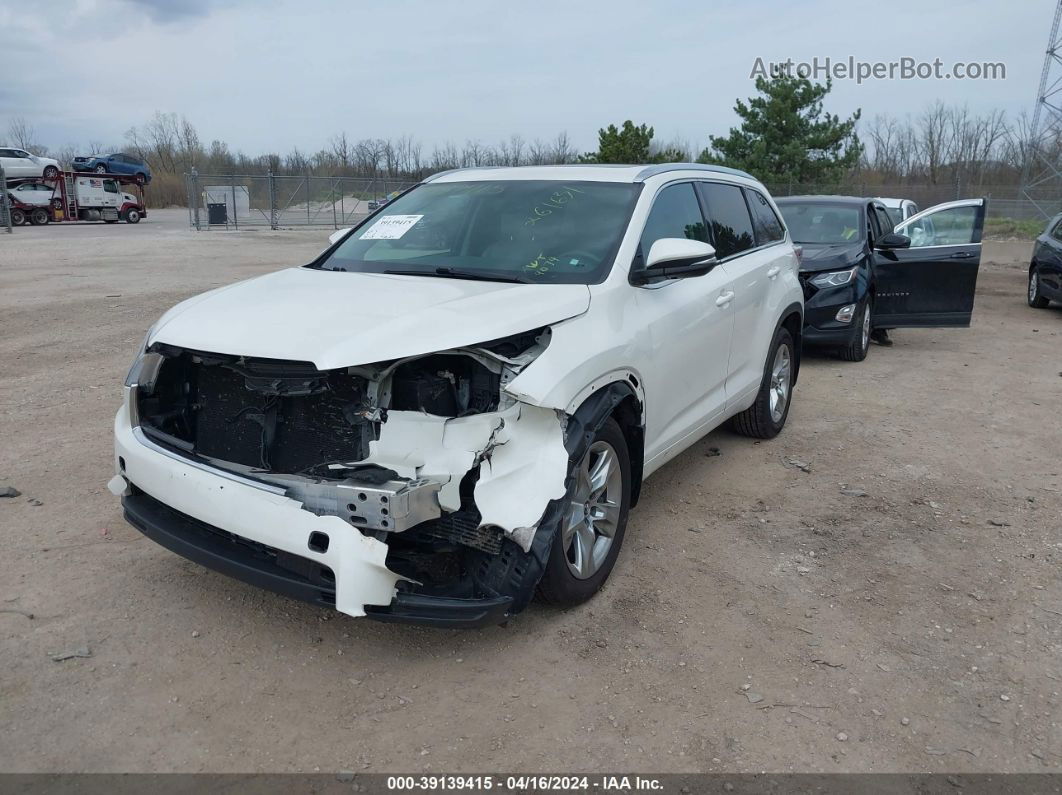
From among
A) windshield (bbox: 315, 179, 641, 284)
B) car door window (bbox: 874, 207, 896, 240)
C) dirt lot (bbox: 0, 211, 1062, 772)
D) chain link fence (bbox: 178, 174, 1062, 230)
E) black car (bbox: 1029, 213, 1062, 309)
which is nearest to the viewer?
dirt lot (bbox: 0, 211, 1062, 772)

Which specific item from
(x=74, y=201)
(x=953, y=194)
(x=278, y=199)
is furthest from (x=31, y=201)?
(x=953, y=194)

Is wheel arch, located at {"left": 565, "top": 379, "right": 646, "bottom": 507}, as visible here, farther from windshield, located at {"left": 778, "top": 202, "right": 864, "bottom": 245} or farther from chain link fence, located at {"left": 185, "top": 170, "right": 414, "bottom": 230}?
chain link fence, located at {"left": 185, "top": 170, "right": 414, "bottom": 230}

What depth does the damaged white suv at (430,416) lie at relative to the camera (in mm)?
2945

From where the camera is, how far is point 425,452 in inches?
121

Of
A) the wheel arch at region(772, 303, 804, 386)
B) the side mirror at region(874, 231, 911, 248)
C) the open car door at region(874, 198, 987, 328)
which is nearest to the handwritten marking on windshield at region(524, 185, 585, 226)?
the wheel arch at region(772, 303, 804, 386)

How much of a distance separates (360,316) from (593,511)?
4.36ft

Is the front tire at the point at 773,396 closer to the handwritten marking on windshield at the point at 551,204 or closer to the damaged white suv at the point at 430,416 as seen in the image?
the damaged white suv at the point at 430,416

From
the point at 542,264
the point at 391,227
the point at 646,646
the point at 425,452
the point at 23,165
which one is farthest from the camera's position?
the point at 23,165

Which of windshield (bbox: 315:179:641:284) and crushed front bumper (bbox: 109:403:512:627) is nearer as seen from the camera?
crushed front bumper (bbox: 109:403:512:627)

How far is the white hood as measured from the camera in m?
2.96

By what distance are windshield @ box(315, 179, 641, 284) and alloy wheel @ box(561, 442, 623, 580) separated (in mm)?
828

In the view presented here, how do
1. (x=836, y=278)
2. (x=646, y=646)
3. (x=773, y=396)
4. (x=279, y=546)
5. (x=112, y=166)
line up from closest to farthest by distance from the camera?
(x=279, y=546) → (x=646, y=646) → (x=773, y=396) → (x=836, y=278) → (x=112, y=166)

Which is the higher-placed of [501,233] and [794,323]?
[501,233]

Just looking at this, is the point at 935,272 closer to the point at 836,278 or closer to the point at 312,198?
the point at 836,278
